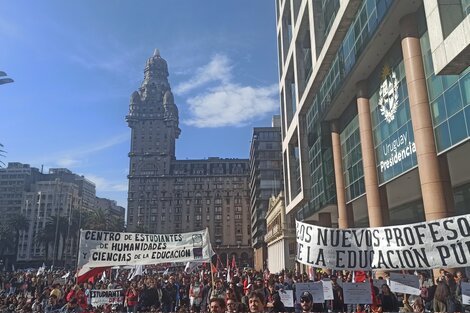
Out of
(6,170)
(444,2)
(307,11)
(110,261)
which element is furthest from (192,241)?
(6,170)

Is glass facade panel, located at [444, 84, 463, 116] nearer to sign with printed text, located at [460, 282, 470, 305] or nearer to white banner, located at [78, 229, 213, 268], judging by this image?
sign with printed text, located at [460, 282, 470, 305]

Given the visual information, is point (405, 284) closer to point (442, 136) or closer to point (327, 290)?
point (327, 290)

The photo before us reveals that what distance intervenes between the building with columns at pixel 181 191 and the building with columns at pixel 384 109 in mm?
112352

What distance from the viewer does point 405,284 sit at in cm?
1162

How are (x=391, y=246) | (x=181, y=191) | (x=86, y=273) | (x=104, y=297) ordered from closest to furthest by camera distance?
(x=391, y=246)
(x=86, y=273)
(x=104, y=297)
(x=181, y=191)

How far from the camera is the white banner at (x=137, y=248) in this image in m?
17.1

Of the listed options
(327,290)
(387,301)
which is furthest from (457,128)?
(387,301)

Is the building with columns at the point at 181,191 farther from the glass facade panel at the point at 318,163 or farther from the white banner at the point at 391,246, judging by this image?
the white banner at the point at 391,246

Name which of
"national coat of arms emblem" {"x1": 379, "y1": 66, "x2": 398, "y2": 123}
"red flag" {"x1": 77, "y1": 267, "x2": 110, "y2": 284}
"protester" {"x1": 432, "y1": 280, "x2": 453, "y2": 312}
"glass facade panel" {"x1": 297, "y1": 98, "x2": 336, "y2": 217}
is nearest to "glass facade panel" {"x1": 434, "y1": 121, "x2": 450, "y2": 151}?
"national coat of arms emblem" {"x1": 379, "y1": 66, "x2": 398, "y2": 123}

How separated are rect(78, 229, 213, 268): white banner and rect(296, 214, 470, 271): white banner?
9144mm

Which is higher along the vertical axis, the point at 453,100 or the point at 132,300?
the point at 453,100

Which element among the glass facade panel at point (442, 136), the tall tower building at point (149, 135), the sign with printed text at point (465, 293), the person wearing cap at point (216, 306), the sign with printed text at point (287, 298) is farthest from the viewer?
the tall tower building at point (149, 135)

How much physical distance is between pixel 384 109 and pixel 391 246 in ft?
57.2

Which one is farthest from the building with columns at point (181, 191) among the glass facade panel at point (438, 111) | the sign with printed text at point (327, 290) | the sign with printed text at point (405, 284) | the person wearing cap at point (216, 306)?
the person wearing cap at point (216, 306)
